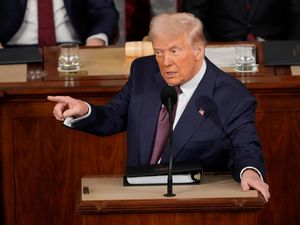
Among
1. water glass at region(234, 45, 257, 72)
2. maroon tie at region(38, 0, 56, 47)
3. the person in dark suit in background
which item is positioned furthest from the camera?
the person in dark suit in background

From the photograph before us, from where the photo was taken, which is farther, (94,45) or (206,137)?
(94,45)

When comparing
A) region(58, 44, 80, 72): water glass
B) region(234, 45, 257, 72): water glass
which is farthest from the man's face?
region(58, 44, 80, 72): water glass

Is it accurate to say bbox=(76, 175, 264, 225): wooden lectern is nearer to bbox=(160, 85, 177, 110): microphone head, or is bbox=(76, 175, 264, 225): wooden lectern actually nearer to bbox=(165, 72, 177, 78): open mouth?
bbox=(160, 85, 177, 110): microphone head

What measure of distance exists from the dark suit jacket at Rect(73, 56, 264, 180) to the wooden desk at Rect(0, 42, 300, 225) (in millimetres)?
739

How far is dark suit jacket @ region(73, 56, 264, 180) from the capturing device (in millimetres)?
3230

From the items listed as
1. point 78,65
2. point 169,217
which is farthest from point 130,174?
point 78,65

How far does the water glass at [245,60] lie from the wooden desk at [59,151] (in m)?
0.18

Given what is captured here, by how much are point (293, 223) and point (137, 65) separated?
1091 mm

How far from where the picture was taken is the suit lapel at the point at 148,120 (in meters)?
3.38

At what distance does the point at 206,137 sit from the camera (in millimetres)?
3287

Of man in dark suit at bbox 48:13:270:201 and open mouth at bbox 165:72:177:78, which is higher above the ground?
open mouth at bbox 165:72:177:78

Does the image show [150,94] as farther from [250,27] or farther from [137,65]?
[250,27]

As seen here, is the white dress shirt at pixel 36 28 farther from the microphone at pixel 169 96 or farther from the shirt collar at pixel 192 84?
the microphone at pixel 169 96

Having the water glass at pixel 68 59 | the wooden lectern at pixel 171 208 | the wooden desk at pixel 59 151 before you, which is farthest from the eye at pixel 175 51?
the water glass at pixel 68 59
